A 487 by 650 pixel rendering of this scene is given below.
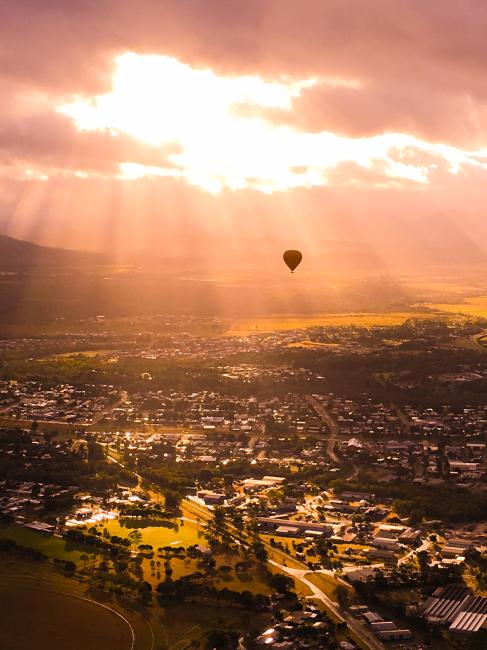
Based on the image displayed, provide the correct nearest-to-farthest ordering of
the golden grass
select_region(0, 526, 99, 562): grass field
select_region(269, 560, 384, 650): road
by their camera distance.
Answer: select_region(269, 560, 384, 650): road
select_region(0, 526, 99, 562): grass field
the golden grass

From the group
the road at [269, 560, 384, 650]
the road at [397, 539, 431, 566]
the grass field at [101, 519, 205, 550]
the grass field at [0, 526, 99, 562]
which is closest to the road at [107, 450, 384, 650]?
the road at [269, 560, 384, 650]

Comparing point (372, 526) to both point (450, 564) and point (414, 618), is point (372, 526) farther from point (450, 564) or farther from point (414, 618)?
point (414, 618)

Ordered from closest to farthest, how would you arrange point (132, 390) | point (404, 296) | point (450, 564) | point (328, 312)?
1. point (450, 564)
2. point (132, 390)
3. point (328, 312)
4. point (404, 296)

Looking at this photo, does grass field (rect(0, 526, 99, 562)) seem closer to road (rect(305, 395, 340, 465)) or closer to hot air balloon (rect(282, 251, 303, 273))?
road (rect(305, 395, 340, 465))

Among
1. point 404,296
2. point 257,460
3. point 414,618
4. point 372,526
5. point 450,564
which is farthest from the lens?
point 404,296

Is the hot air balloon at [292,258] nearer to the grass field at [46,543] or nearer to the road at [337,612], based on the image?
the road at [337,612]

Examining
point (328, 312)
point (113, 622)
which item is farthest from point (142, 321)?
point (113, 622)

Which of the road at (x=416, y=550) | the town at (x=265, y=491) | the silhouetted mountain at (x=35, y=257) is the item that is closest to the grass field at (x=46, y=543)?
the town at (x=265, y=491)

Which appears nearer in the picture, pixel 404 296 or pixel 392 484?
pixel 392 484
